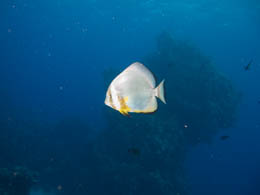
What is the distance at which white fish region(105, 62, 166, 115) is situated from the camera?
145cm

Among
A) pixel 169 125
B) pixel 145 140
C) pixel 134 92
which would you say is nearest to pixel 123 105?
pixel 134 92

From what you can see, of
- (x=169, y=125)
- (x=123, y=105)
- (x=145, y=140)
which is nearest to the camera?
(x=123, y=105)

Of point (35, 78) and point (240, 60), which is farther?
point (35, 78)

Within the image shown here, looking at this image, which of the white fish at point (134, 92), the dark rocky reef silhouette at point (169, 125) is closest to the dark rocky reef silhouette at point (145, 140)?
the dark rocky reef silhouette at point (169, 125)

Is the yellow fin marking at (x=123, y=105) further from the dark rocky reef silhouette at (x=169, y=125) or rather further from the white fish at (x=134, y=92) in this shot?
the dark rocky reef silhouette at (x=169, y=125)

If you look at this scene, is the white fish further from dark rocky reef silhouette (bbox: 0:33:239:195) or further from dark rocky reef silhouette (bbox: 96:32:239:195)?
dark rocky reef silhouette (bbox: 96:32:239:195)

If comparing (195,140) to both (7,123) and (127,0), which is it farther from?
(127,0)

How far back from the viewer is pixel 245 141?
8012 cm

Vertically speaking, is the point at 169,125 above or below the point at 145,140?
above

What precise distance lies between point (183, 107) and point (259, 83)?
108 meters

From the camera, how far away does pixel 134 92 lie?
149 centimetres

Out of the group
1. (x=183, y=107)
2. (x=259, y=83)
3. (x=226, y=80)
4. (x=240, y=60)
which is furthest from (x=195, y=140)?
(x=259, y=83)

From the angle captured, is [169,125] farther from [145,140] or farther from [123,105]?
[123,105]

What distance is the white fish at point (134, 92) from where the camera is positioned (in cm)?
145
